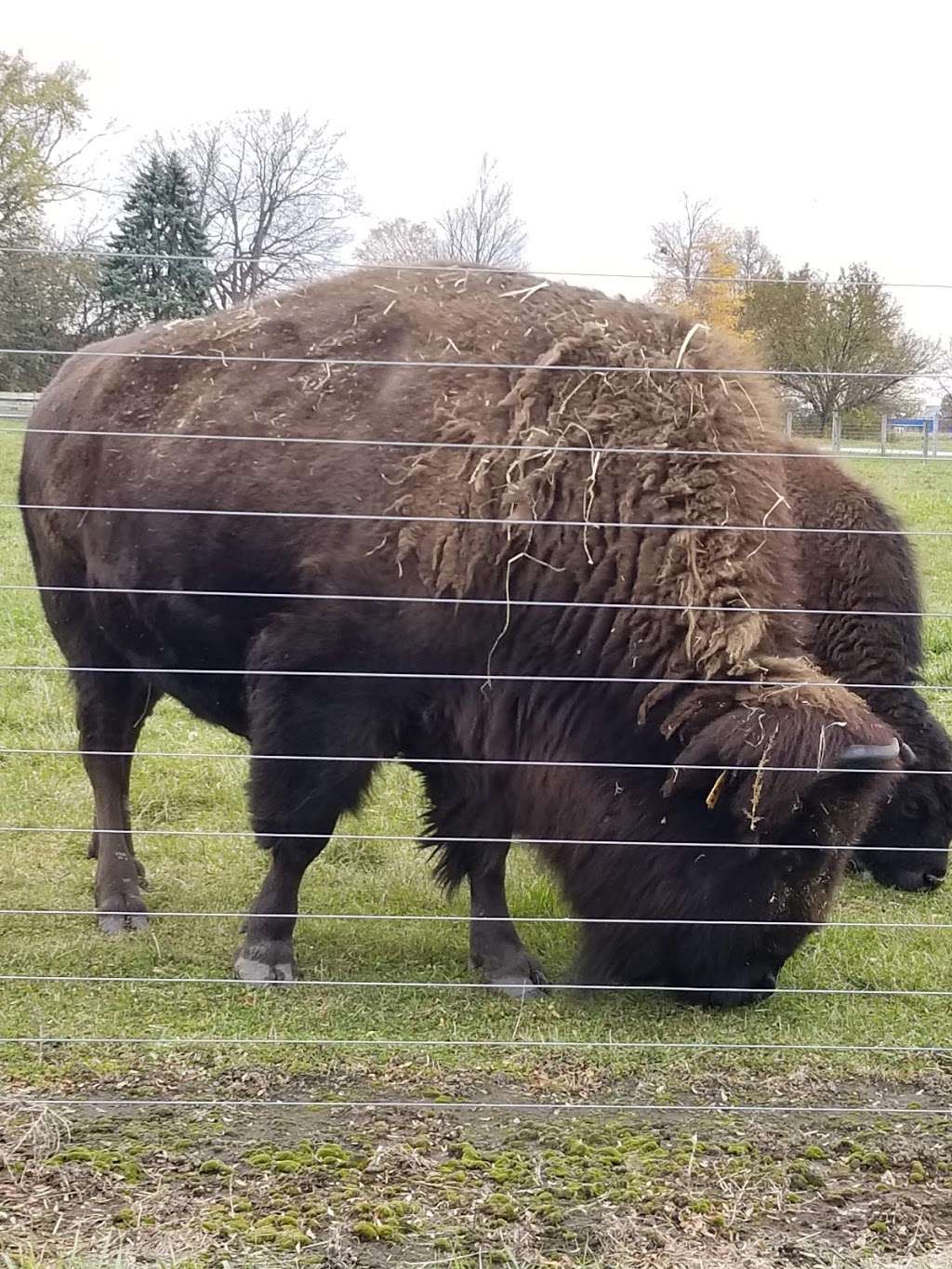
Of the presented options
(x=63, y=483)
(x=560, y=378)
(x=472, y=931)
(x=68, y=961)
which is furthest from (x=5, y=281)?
(x=472, y=931)

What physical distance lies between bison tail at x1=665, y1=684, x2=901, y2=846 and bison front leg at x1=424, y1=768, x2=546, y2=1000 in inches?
34.9

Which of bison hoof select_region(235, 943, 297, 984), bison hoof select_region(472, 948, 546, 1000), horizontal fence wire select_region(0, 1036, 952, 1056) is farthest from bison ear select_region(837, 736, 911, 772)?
bison hoof select_region(235, 943, 297, 984)

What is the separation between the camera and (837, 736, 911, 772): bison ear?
3.89m

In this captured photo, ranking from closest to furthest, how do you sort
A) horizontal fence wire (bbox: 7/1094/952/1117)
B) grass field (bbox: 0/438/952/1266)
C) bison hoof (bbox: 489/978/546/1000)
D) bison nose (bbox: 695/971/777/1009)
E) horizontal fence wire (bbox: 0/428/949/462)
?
grass field (bbox: 0/438/952/1266) < horizontal fence wire (bbox: 7/1094/952/1117) < horizontal fence wire (bbox: 0/428/949/462) < bison nose (bbox: 695/971/777/1009) < bison hoof (bbox: 489/978/546/1000)

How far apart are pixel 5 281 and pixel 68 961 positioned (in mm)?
2527

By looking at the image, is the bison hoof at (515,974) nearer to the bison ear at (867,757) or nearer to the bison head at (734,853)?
the bison head at (734,853)

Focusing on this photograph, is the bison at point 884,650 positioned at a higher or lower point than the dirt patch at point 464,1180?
higher

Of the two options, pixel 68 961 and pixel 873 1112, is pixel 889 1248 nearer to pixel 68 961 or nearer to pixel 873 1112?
pixel 873 1112

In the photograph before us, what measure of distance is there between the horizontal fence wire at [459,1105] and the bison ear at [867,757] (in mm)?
971

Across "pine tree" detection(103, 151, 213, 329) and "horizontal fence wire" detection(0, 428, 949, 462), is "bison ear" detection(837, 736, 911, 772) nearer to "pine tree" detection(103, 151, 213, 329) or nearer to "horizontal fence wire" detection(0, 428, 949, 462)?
"horizontal fence wire" detection(0, 428, 949, 462)

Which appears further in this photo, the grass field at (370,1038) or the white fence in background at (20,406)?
the white fence in background at (20,406)

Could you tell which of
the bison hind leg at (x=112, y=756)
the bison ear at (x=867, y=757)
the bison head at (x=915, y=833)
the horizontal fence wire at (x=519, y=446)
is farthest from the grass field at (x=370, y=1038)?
the horizontal fence wire at (x=519, y=446)

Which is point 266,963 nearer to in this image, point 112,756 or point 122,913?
point 122,913

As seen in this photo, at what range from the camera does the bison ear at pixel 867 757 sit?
3.89 meters
